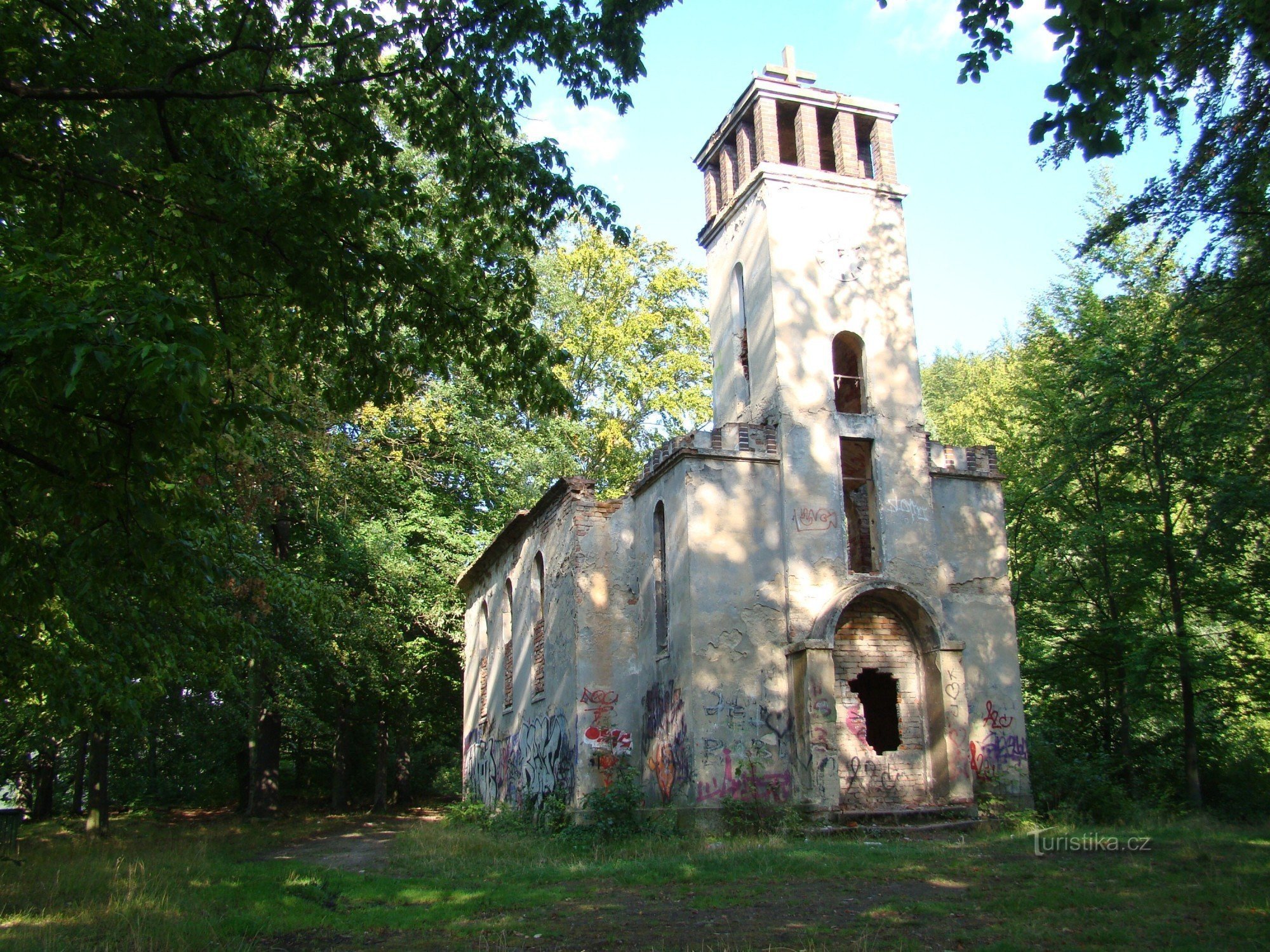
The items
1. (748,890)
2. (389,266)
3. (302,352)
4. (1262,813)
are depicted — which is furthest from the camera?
(1262,813)

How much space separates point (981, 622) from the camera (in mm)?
16672

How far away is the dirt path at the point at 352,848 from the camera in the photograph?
1388 cm

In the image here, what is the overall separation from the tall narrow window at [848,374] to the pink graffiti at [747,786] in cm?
648

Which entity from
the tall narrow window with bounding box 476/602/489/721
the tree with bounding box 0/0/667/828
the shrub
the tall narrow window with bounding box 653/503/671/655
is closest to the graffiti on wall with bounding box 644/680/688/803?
the tall narrow window with bounding box 653/503/671/655

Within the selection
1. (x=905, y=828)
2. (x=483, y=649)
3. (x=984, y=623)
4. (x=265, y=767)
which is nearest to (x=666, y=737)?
(x=905, y=828)

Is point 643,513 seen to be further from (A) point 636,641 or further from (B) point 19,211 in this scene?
(B) point 19,211

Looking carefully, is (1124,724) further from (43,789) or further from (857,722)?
(43,789)

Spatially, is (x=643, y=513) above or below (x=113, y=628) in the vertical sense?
above

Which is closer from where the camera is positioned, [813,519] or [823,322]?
[813,519]

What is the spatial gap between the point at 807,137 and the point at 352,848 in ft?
50.4

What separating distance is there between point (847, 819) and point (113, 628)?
1028cm

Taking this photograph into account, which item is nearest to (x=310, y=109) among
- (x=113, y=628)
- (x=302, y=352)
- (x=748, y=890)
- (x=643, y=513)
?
(x=302, y=352)

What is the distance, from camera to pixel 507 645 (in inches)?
912

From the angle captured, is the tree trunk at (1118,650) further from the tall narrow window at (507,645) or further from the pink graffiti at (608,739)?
the tall narrow window at (507,645)
